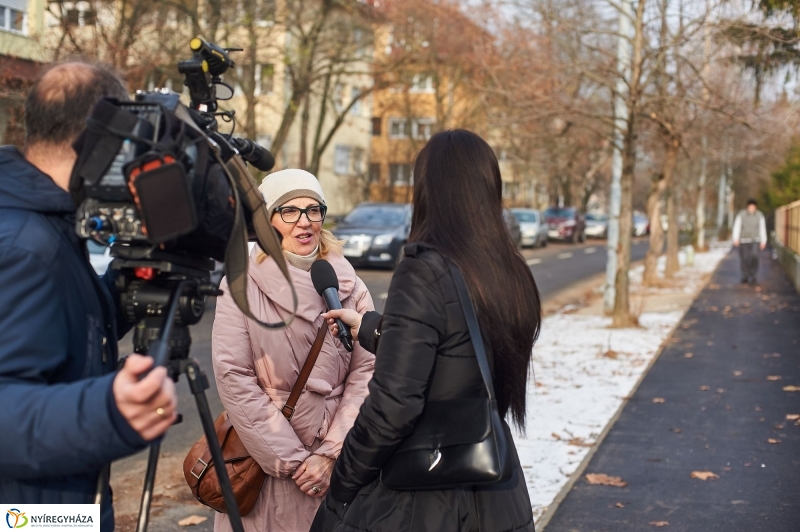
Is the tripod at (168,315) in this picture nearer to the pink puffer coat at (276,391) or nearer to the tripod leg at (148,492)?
the tripod leg at (148,492)

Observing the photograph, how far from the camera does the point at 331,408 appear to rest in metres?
3.52

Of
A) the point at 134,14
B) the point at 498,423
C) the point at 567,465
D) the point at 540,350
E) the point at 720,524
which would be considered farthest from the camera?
the point at 134,14

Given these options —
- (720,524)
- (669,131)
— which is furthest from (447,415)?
(669,131)

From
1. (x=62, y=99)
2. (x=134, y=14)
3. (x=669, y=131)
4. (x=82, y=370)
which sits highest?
(x=134, y=14)

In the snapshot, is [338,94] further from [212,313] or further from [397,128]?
[212,313]

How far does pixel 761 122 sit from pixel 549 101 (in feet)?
10.2

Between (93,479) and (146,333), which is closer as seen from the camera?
(146,333)

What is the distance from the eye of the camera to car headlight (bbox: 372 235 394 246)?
23.3 metres

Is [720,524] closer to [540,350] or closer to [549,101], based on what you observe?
[540,350]

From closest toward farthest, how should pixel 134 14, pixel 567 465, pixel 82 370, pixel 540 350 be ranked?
1. pixel 82 370
2. pixel 567 465
3. pixel 540 350
4. pixel 134 14

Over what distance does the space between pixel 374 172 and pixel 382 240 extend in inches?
1263

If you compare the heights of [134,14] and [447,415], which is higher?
[134,14]

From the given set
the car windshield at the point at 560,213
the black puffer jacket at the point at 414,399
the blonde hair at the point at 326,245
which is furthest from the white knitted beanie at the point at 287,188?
the car windshield at the point at 560,213

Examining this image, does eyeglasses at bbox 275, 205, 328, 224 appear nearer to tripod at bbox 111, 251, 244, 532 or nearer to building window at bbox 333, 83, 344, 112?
tripod at bbox 111, 251, 244, 532
